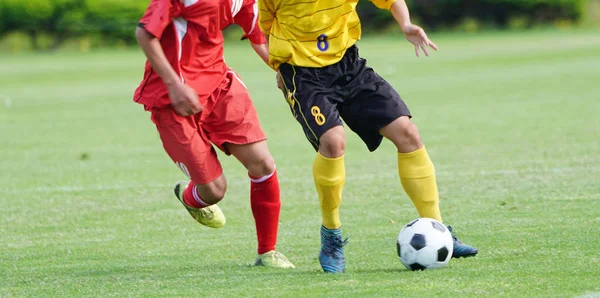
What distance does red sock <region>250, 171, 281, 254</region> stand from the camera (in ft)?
21.1

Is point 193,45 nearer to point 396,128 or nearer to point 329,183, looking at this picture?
point 329,183

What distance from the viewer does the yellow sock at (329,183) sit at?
5.92 metres

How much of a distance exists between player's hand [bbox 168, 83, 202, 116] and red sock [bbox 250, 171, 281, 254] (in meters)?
0.88

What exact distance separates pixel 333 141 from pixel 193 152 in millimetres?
944

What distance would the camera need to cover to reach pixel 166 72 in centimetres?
565

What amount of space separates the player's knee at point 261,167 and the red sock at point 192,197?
1.50 feet

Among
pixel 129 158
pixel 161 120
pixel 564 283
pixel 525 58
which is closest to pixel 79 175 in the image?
pixel 129 158

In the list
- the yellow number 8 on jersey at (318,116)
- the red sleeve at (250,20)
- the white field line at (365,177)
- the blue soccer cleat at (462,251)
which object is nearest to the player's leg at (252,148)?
the red sleeve at (250,20)

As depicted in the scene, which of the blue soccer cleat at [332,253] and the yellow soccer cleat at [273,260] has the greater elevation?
the blue soccer cleat at [332,253]

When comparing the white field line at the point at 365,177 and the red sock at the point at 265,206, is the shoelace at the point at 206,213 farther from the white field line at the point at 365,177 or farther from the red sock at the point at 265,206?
the white field line at the point at 365,177

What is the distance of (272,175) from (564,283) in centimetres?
204

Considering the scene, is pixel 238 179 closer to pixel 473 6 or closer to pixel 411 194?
pixel 411 194

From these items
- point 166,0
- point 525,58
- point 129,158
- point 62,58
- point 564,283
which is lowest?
point 62,58

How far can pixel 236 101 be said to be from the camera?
6371mm
